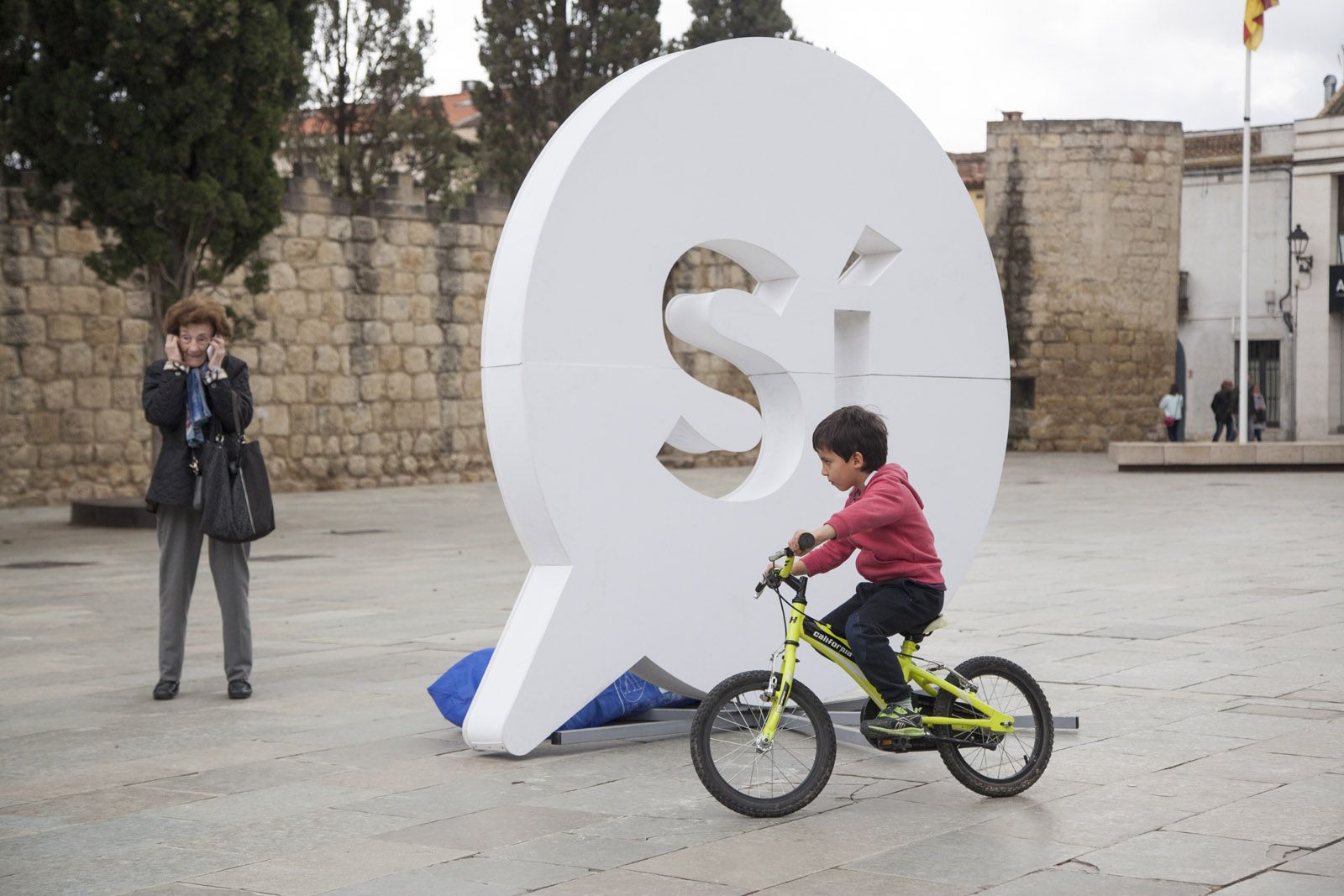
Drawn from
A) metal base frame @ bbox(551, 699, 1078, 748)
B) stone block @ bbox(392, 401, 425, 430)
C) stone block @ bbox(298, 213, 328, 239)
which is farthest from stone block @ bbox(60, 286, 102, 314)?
metal base frame @ bbox(551, 699, 1078, 748)

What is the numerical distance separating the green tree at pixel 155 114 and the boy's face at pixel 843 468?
1140 centimetres

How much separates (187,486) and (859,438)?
311 centimetres

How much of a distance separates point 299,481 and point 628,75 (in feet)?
51.9

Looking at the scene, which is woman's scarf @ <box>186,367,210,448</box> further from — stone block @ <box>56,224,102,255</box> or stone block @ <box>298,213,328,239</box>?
stone block @ <box>298,213,328,239</box>

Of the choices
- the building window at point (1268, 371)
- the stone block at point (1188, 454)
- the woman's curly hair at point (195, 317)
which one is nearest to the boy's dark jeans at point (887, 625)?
the woman's curly hair at point (195, 317)

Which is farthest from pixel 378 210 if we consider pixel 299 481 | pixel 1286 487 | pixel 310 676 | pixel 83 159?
pixel 310 676

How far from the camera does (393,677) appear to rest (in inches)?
270

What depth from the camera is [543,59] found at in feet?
92.9

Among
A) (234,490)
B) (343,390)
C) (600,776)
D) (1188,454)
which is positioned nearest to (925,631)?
(600,776)

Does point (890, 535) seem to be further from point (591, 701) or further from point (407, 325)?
point (407, 325)

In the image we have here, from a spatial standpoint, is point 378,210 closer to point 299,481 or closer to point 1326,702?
point 299,481

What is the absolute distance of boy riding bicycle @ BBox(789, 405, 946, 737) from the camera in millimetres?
4594

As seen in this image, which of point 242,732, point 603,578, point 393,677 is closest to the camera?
point 603,578

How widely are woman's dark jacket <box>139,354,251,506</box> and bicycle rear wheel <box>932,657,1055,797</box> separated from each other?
3.34 m
